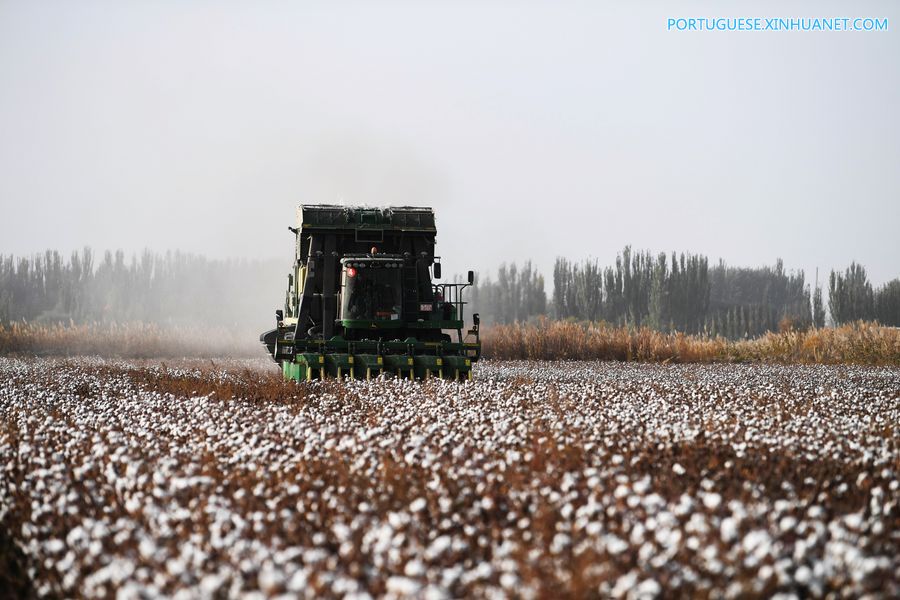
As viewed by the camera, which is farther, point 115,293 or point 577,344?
point 115,293

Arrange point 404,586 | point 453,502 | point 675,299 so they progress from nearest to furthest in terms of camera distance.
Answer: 1. point 404,586
2. point 453,502
3. point 675,299

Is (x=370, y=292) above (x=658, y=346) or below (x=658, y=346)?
above

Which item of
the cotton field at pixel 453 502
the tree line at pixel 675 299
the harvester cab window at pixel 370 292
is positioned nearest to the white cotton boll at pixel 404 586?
the cotton field at pixel 453 502

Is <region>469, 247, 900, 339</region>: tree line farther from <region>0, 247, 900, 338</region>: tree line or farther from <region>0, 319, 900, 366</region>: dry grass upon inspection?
<region>0, 319, 900, 366</region>: dry grass

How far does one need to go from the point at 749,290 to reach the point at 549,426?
326ft

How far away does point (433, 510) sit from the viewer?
599cm

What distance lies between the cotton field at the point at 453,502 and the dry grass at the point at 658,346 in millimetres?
20278

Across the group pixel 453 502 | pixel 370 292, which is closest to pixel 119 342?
pixel 370 292

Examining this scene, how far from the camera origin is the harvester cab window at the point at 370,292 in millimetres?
18891

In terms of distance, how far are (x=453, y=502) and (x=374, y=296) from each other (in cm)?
1289

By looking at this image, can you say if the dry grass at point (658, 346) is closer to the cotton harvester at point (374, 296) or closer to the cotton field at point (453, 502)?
the cotton harvester at point (374, 296)

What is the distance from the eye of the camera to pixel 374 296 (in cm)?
1898

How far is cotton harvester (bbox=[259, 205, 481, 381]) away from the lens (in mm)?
18281

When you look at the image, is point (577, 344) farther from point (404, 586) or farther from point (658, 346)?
point (404, 586)
